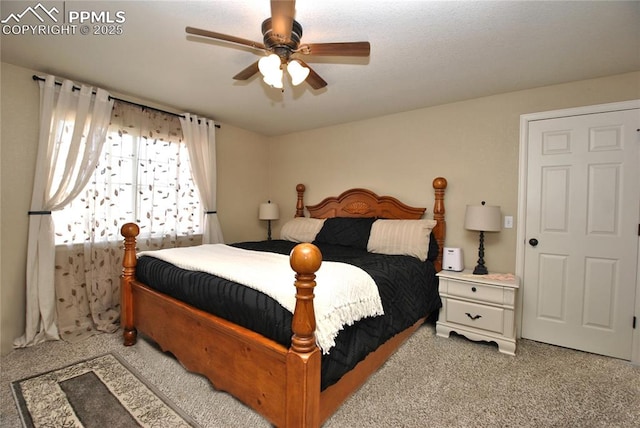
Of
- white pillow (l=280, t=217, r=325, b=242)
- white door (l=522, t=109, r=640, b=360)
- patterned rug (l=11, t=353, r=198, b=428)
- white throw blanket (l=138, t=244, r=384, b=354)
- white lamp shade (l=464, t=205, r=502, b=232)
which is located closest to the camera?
white throw blanket (l=138, t=244, r=384, b=354)

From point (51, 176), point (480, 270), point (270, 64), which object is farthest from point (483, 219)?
point (51, 176)

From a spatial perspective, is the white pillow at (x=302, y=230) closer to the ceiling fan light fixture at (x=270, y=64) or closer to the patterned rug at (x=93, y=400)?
the patterned rug at (x=93, y=400)

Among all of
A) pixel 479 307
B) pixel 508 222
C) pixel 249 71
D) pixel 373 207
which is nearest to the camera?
pixel 249 71

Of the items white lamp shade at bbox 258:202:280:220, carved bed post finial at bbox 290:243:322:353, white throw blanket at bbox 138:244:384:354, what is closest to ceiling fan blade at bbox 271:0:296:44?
carved bed post finial at bbox 290:243:322:353

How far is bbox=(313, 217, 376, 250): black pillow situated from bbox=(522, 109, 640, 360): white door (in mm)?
1510

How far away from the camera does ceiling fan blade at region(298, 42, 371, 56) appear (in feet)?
5.18

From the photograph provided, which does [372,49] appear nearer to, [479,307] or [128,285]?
[479,307]

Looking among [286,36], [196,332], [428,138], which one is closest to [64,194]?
[196,332]

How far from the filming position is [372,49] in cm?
202

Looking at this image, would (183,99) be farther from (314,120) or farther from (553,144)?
(553,144)

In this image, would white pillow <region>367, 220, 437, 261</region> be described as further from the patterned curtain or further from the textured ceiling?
the patterned curtain

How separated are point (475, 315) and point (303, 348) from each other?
73.1 inches

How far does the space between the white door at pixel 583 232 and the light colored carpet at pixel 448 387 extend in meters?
0.21

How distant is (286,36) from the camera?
151 centimetres
